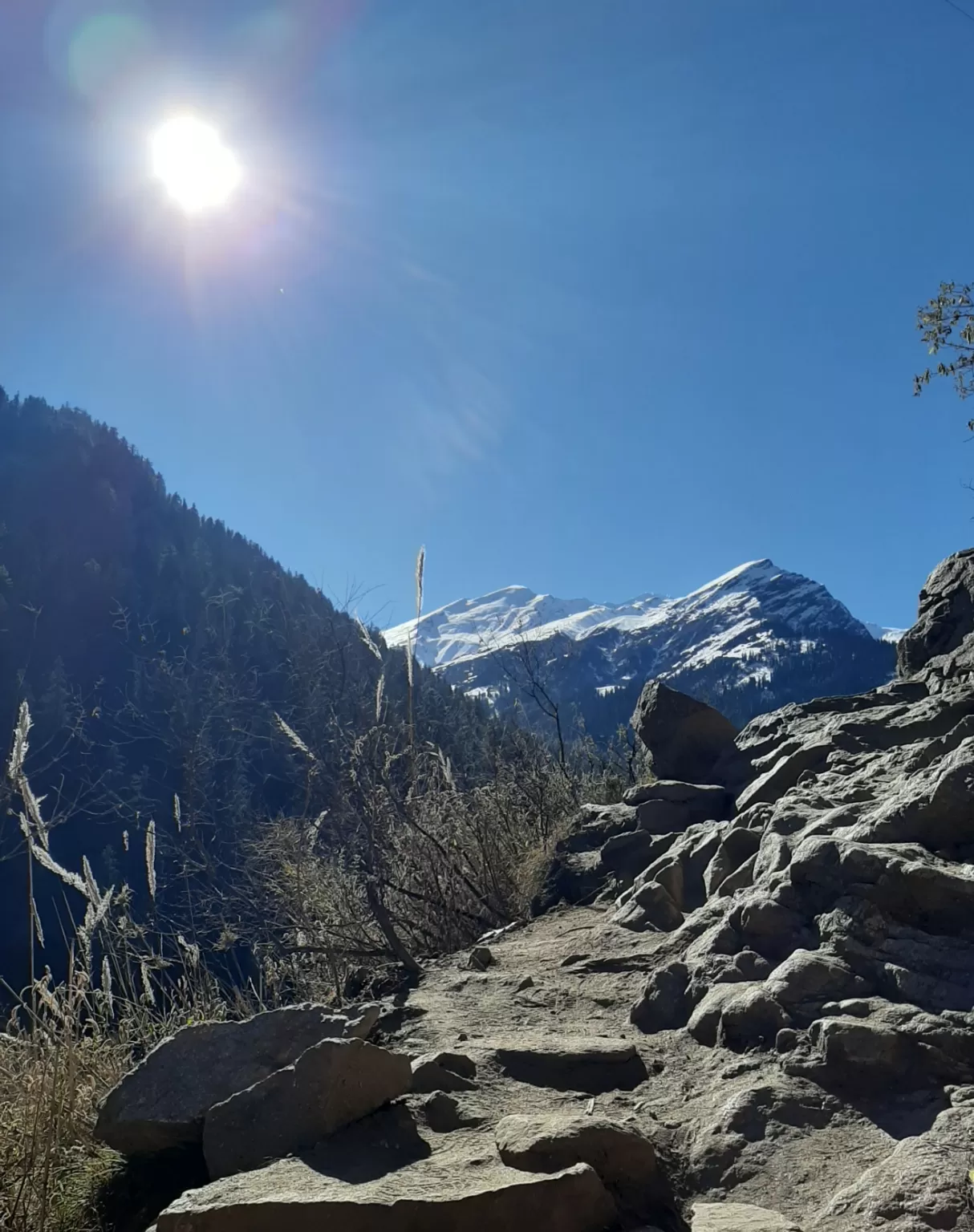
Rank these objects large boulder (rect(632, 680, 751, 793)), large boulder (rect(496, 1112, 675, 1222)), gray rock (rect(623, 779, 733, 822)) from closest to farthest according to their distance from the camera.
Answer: large boulder (rect(496, 1112, 675, 1222)), gray rock (rect(623, 779, 733, 822)), large boulder (rect(632, 680, 751, 793))

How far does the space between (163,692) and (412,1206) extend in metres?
7.22

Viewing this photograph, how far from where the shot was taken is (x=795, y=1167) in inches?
92.8

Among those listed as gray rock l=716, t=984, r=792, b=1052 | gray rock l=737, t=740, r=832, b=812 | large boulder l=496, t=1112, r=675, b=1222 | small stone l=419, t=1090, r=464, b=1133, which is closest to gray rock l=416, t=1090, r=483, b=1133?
small stone l=419, t=1090, r=464, b=1133

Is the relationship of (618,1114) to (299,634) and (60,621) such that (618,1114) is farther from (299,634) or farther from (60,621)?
(60,621)

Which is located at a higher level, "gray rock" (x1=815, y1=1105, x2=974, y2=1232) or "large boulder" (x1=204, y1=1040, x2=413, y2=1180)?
"large boulder" (x1=204, y1=1040, x2=413, y2=1180)

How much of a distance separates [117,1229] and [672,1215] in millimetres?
1660

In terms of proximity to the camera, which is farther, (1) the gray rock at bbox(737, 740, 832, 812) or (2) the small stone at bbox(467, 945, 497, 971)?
(1) the gray rock at bbox(737, 740, 832, 812)

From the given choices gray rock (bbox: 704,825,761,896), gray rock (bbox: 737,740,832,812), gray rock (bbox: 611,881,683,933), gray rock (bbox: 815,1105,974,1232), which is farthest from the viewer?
gray rock (bbox: 737,740,832,812)

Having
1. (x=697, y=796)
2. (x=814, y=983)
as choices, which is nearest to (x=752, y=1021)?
(x=814, y=983)

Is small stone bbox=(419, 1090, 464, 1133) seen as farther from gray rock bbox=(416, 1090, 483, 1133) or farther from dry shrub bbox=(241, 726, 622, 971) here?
dry shrub bbox=(241, 726, 622, 971)

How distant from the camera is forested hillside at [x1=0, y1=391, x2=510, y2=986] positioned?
6641mm

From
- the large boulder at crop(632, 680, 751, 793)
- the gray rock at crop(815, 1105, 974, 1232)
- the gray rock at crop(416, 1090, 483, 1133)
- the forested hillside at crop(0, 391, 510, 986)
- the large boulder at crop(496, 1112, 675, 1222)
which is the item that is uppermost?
the forested hillside at crop(0, 391, 510, 986)

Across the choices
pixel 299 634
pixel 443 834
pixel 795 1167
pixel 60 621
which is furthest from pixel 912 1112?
pixel 60 621

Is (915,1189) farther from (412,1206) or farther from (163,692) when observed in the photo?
(163,692)
